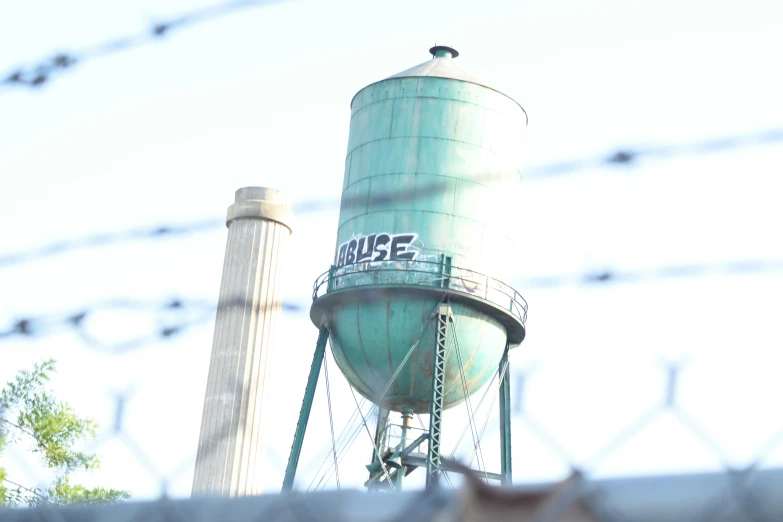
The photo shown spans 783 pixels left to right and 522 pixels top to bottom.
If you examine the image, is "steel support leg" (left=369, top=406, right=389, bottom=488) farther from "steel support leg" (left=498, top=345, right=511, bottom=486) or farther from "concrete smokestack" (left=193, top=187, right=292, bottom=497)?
"concrete smokestack" (left=193, top=187, right=292, bottom=497)

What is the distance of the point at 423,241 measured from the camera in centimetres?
1992

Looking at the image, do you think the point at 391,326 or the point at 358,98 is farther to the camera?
the point at 358,98

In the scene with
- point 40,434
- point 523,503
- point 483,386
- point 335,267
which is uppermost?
point 335,267

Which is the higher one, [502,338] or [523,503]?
[502,338]

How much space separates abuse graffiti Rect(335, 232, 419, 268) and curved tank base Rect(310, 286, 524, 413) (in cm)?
54

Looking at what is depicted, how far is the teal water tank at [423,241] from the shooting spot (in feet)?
65.1

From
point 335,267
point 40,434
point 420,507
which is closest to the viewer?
point 420,507

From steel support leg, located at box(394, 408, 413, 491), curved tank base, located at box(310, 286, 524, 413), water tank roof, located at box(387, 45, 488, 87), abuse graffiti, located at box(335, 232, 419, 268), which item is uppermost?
water tank roof, located at box(387, 45, 488, 87)

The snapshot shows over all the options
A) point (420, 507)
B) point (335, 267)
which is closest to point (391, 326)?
point (335, 267)

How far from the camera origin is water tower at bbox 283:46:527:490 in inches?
779

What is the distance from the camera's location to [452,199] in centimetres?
2028

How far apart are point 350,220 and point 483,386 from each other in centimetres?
362

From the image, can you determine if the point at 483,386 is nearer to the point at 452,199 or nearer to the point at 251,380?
the point at 452,199

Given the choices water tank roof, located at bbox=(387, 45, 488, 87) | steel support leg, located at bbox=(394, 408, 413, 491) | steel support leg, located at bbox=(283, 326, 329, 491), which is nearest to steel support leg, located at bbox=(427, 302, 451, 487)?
steel support leg, located at bbox=(394, 408, 413, 491)
